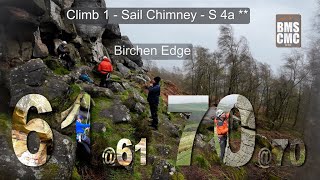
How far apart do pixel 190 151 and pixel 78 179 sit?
2644 millimetres

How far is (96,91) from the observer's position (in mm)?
10414

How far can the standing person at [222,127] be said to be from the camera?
9516mm

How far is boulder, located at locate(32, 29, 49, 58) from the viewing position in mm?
11055

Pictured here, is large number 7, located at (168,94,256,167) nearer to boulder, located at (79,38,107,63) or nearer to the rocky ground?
the rocky ground

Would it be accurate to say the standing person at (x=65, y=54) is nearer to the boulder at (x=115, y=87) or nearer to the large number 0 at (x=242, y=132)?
the boulder at (x=115, y=87)

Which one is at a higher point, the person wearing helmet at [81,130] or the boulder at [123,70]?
the boulder at [123,70]

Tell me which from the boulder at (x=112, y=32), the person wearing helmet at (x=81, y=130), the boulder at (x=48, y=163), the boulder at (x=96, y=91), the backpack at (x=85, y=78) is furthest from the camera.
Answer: the boulder at (x=112, y=32)

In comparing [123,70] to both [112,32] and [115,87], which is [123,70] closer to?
[112,32]

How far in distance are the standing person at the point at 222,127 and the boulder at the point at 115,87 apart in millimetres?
3087

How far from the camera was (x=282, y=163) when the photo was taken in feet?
34.2

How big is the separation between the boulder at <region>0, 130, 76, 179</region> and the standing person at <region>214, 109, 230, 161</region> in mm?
3358

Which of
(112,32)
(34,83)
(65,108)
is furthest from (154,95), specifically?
(112,32)

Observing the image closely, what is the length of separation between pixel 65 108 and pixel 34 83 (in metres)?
0.85

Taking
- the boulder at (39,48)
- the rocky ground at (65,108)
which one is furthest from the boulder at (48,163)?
the boulder at (39,48)
